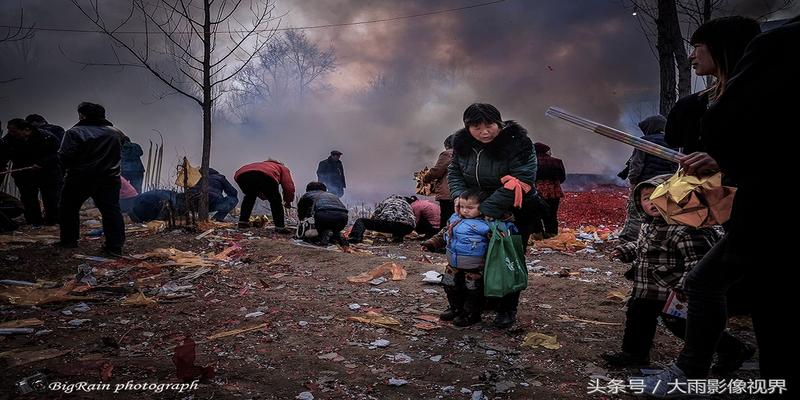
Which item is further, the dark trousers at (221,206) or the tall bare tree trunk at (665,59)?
the dark trousers at (221,206)

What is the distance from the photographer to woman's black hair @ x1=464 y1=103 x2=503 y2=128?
3.38 meters

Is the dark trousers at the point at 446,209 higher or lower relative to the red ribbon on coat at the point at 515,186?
lower

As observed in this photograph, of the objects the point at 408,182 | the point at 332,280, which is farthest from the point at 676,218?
the point at 408,182

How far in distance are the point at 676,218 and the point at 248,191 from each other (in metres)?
7.24

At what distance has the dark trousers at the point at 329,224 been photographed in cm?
728

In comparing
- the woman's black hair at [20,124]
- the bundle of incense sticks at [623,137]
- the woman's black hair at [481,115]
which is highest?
the woman's black hair at [20,124]

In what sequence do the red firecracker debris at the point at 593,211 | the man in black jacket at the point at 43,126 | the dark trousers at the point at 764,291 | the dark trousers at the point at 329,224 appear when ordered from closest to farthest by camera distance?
the dark trousers at the point at 764,291 → the dark trousers at the point at 329,224 → the man in black jacket at the point at 43,126 → the red firecracker debris at the point at 593,211

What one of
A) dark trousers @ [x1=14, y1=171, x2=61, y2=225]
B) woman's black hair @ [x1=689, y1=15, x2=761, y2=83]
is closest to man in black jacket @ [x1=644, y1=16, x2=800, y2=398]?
woman's black hair @ [x1=689, y1=15, x2=761, y2=83]

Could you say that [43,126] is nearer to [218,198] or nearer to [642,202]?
[218,198]

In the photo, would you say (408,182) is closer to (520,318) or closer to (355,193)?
(355,193)

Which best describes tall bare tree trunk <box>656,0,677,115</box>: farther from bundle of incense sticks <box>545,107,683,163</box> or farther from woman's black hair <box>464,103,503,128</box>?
bundle of incense sticks <box>545,107,683,163</box>

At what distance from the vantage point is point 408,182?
26.8 m

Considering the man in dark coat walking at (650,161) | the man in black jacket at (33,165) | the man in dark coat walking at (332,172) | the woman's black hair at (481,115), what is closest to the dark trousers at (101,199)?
the man in black jacket at (33,165)

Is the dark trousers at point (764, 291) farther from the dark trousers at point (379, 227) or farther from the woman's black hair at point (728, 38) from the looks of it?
the dark trousers at point (379, 227)
